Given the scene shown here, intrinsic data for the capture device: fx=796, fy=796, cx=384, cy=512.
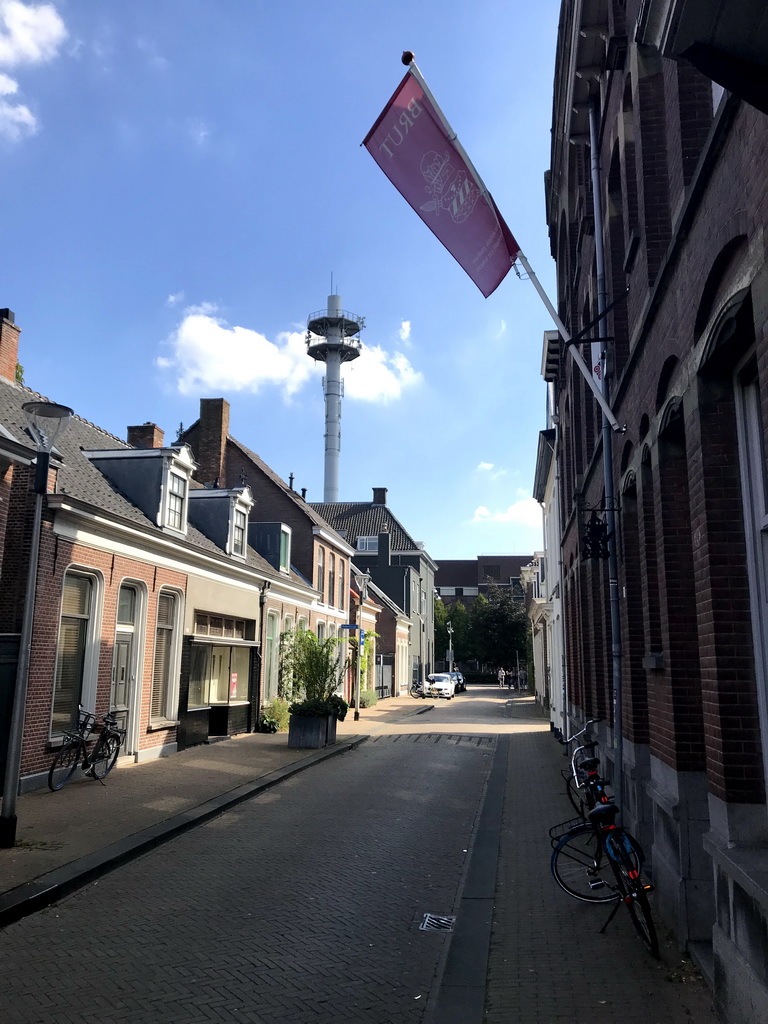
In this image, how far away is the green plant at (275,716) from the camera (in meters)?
22.5

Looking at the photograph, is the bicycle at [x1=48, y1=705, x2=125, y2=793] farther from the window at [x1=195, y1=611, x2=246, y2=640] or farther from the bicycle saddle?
the bicycle saddle

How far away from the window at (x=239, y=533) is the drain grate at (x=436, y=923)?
1504cm

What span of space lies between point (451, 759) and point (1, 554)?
34.4 ft

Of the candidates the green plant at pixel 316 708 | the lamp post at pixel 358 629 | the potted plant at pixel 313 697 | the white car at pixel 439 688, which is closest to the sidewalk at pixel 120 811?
the potted plant at pixel 313 697

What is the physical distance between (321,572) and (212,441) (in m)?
6.55

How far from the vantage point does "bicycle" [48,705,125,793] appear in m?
12.2

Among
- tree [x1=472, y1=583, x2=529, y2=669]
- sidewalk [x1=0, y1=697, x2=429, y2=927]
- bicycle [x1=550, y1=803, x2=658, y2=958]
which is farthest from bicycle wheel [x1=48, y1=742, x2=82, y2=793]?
tree [x1=472, y1=583, x2=529, y2=669]

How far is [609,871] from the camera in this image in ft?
26.3

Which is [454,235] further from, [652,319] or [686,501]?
[686,501]

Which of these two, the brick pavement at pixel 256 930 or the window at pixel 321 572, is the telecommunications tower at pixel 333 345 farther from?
the brick pavement at pixel 256 930

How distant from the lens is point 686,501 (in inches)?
265

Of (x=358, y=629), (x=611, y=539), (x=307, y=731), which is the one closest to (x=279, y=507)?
(x=358, y=629)

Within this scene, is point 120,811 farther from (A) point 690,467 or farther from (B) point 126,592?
(A) point 690,467

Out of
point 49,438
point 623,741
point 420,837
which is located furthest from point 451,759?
point 49,438
